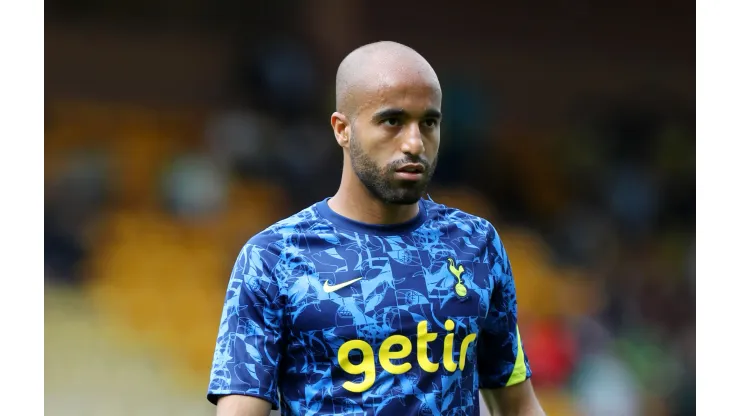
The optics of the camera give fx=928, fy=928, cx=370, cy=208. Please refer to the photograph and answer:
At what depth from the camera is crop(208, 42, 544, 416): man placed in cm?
227

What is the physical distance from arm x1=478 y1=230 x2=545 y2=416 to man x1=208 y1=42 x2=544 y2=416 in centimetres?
10

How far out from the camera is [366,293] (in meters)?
2.35

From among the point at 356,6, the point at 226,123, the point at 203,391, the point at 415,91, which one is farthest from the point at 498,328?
the point at 356,6

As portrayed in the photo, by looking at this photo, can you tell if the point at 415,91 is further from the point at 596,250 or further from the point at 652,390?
the point at 596,250

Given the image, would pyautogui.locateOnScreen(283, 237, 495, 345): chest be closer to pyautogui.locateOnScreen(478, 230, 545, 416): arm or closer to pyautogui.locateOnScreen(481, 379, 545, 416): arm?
pyautogui.locateOnScreen(478, 230, 545, 416): arm

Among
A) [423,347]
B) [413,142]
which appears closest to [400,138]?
[413,142]

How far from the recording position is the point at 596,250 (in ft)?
26.9

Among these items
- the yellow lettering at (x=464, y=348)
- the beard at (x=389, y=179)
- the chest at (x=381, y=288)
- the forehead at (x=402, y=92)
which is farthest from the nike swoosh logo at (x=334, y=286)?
the forehead at (x=402, y=92)

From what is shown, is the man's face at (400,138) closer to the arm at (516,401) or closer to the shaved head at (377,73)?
the shaved head at (377,73)

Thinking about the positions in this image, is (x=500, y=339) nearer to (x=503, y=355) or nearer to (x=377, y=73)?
(x=503, y=355)

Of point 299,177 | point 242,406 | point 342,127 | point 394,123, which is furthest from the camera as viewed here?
point 299,177

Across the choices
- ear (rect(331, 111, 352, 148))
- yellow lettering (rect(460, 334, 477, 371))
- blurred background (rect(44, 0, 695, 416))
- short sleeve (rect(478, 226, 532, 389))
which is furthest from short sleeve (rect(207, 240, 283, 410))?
blurred background (rect(44, 0, 695, 416))

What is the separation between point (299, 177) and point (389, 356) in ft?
17.2

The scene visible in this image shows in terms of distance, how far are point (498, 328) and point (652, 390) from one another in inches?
202
